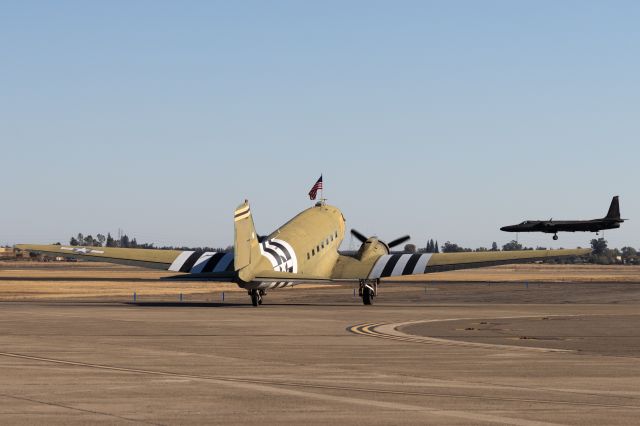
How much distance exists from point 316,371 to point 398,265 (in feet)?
121

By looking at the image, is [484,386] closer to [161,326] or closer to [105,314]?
[161,326]

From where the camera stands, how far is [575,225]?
569 feet

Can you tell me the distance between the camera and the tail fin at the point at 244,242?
49969 millimetres

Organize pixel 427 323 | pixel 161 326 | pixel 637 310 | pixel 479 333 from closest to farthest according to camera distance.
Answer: pixel 479 333 < pixel 161 326 < pixel 427 323 < pixel 637 310

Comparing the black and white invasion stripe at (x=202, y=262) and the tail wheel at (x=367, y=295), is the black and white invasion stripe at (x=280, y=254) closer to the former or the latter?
the black and white invasion stripe at (x=202, y=262)

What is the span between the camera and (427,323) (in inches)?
1604

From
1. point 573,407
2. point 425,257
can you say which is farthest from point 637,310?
point 573,407

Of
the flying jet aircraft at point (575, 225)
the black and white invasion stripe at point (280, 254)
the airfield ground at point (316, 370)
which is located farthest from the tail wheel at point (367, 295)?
the flying jet aircraft at point (575, 225)

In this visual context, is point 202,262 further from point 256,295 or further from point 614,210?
point 614,210

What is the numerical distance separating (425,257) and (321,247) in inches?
233

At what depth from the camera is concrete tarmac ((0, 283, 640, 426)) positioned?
52.3 ft

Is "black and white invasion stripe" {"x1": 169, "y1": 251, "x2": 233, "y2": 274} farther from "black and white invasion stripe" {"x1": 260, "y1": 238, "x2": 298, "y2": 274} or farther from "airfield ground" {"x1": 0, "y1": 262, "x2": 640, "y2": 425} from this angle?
"airfield ground" {"x1": 0, "y1": 262, "x2": 640, "y2": 425}

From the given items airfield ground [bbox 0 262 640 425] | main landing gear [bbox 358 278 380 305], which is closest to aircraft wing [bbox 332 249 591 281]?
main landing gear [bbox 358 278 380 305]

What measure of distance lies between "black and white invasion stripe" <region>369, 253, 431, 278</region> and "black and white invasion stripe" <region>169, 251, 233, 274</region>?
8.06 metres
